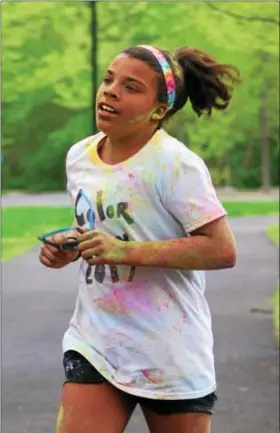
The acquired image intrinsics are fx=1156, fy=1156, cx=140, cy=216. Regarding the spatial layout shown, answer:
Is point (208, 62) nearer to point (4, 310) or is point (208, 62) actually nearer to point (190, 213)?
point (190, 213)

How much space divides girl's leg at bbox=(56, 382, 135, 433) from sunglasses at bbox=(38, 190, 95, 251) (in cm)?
33

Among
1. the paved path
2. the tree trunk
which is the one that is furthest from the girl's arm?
the tree trunk

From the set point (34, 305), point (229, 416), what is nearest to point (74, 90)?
point (34, 305)

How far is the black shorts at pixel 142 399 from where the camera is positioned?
2602mm

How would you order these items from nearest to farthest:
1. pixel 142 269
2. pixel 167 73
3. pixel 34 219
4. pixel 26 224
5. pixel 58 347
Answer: pixel 142 269 < pixel 167 73 < pixel 58 347 < pixel 26 224 < pixel 34 219

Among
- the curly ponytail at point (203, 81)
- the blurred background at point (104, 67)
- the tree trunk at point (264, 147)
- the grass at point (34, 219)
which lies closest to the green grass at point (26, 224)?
the grass at point (34, 219)

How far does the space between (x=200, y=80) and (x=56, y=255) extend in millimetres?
562

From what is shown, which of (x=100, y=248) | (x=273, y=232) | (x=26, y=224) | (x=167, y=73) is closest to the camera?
(x=100, y=248)

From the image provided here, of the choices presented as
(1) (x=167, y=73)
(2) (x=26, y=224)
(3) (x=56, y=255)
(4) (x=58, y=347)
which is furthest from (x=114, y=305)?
(2) (x=26, y=224)

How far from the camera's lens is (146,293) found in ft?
8.43

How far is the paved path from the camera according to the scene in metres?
5.56

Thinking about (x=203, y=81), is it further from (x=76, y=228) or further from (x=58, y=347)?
(x=58, y=347)

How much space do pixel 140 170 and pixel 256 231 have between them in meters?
16.0

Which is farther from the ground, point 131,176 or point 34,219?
point 131,176
